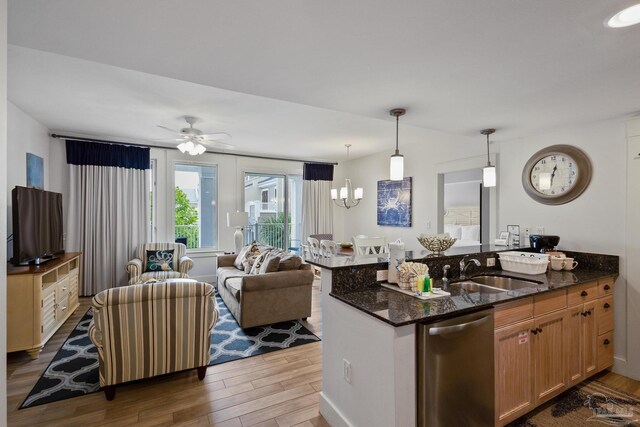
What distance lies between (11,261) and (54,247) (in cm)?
60

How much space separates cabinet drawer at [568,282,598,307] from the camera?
7.71 ft

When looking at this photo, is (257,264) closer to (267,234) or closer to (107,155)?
(267,234)

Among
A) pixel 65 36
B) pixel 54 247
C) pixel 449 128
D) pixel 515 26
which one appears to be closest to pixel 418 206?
pixel 449 128

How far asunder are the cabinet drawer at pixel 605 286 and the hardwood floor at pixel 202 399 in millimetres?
2506

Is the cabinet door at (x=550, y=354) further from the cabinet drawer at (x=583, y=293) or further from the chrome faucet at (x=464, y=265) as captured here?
the chrome faucet at (x=464, y=265)

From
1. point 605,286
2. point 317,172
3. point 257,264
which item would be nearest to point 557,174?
point 605,286

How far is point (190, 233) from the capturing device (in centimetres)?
570

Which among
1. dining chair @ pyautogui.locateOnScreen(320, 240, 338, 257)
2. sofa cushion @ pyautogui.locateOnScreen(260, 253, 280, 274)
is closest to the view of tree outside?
dining chair @ pyautogui.locateOnScreen(320, 240, 338, 257)

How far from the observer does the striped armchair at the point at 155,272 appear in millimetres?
4281

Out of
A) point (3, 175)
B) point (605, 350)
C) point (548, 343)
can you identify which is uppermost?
point (3, 175)

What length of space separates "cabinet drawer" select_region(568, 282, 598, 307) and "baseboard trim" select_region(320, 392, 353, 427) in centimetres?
192

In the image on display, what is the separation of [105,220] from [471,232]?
6.66 m

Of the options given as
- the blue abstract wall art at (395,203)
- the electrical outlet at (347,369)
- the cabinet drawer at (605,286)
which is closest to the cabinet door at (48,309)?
the electrical outlet at (347,369)

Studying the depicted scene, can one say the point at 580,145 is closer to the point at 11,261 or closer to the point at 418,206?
the point at 418,206
